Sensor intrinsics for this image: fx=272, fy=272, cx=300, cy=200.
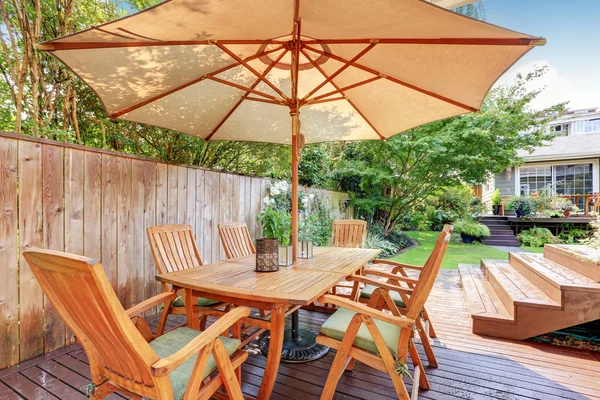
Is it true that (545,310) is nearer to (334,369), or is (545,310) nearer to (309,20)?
(334,369)

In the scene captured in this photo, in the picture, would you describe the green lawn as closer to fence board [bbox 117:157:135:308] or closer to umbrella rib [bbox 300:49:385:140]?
umbrella rib [bbox 300:49:385:140]

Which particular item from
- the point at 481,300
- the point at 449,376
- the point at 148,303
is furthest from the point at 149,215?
the point at 481,300

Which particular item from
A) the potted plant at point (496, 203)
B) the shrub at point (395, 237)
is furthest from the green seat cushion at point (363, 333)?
the potted plant at point (496, 203)

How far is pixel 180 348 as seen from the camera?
Result: 1.56 metres

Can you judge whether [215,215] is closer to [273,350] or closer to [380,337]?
[273,350]

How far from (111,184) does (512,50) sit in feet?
12.1

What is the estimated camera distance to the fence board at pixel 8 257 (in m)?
2.15

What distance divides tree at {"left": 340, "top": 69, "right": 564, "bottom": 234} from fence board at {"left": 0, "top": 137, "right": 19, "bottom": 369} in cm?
653

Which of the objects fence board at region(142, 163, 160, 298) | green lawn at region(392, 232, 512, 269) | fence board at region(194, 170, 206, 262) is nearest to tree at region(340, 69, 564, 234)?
green lawn at region(392, 232, 512, 269)

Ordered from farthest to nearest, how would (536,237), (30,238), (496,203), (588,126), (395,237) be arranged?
(588,126) → (496,203) → (395,237) → (536,237) → (30,238)

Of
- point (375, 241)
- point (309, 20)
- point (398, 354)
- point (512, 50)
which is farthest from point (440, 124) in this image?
point (398, 354)

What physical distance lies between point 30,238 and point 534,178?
57.5 ft

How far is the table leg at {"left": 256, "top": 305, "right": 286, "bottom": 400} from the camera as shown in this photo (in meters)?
1.63

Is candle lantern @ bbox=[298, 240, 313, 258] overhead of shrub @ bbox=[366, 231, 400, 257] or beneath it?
overhead
